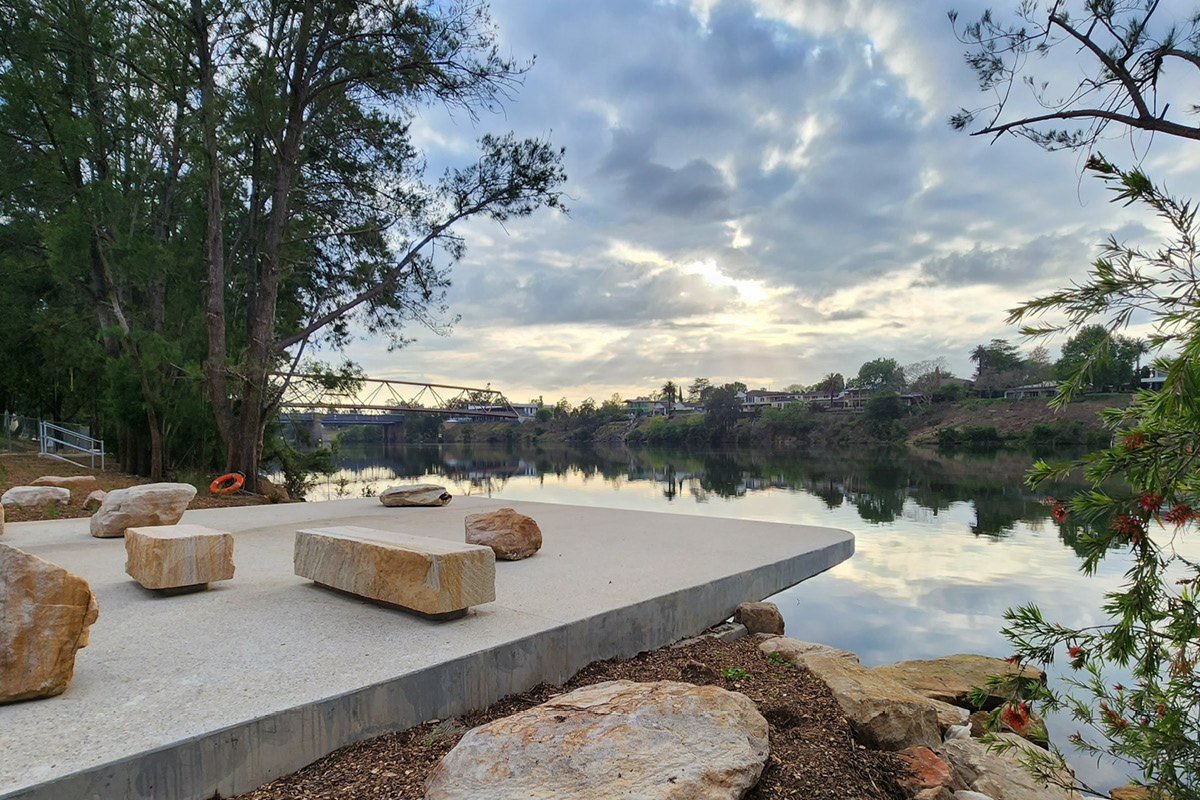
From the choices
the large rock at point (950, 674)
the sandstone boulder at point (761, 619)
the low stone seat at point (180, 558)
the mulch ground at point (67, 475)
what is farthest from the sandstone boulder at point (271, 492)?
the large rock at point (950, 674)

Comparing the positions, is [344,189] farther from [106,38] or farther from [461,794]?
[461,794]

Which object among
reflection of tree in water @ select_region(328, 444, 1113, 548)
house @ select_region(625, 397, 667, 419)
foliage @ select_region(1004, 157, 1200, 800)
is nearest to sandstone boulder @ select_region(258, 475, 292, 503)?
reflection of tree in water @ select_region(328, 444, 1113, 548)

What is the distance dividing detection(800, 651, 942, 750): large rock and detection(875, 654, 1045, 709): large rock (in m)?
0.65

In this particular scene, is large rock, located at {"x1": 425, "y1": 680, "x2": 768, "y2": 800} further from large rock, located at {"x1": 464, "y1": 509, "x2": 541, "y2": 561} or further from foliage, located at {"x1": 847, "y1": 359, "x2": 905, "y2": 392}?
foliage, located at {"x1": 847, "y1": 359, "x2": 905, "y2": 392}

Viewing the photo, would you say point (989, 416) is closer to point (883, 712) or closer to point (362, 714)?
point (883, 712)

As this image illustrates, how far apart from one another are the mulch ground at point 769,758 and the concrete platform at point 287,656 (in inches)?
3.2

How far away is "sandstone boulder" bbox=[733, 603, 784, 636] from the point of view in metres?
4.54

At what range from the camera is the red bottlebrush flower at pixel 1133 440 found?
4.05 ft

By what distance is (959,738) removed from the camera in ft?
10.0

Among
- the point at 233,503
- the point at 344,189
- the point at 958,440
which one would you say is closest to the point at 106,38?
the point at 344,189

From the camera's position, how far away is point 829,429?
5416 centimetres

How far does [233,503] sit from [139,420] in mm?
3712

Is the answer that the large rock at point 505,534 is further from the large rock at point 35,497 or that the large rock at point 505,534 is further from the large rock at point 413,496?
the large rock at point 35,497

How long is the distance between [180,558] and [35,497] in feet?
18.5
